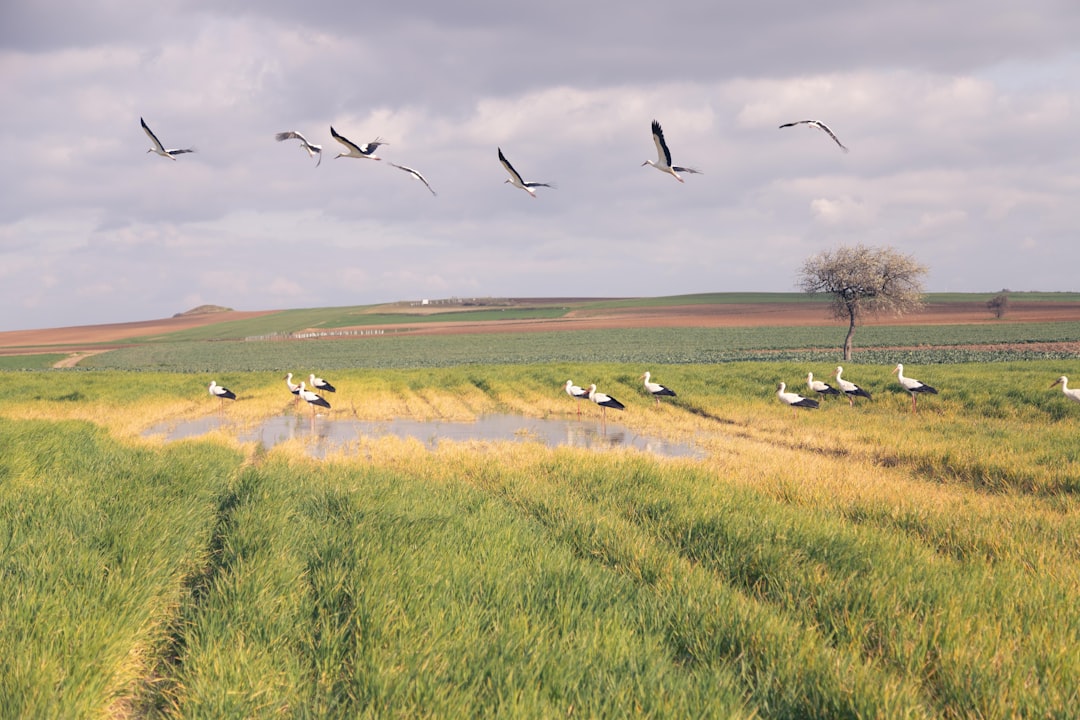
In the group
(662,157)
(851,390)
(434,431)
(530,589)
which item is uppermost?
(662,157)

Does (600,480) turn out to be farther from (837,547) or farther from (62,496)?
(62,496)

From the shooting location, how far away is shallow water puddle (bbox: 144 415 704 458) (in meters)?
18.6

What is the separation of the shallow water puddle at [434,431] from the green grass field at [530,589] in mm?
5924

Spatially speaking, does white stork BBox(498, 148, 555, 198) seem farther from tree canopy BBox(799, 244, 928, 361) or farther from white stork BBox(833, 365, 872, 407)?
tree canopy BBox(799, 244, 928, 361)

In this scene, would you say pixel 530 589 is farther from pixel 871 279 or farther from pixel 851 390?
pixel 871 279

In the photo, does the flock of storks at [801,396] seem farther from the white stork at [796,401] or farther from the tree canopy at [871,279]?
the tree canopy at [871,279]

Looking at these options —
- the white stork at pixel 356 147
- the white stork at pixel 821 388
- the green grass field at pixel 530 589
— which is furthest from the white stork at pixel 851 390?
the white stork at pixel 356 147

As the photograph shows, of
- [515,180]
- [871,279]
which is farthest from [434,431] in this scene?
[871,279]

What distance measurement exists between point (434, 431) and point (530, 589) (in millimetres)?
15753

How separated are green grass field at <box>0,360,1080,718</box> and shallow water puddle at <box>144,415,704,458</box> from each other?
592cm

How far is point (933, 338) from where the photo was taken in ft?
222

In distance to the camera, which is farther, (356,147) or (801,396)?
(801,396)

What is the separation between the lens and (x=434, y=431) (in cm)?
2103

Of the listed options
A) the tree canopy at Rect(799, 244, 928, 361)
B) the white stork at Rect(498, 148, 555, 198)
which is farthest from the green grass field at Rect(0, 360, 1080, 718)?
the tree canopy at Rect(799, 244, 928, 361)
